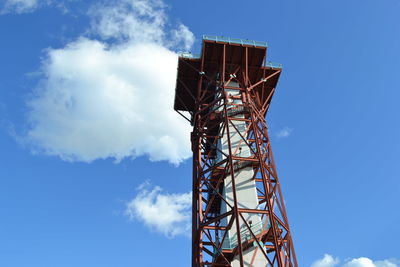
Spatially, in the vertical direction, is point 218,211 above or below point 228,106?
below

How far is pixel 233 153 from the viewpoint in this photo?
36.0 m

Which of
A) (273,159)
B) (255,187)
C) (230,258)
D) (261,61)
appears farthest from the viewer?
(261,61)

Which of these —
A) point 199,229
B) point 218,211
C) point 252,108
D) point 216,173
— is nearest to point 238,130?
point 252,108

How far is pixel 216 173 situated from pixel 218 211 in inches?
200

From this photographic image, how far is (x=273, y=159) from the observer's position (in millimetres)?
36094

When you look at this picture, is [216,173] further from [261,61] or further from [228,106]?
[261,61]

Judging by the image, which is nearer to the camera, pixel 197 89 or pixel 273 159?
pixel 273 159

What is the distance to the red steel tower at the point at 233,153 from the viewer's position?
96.1 feet

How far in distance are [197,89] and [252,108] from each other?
9.81 meters

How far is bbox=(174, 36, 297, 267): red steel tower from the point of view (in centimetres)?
2930

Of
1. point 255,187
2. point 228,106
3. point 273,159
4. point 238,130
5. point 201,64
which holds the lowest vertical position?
point 255,187

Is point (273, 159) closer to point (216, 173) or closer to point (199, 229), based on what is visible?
point (216, 173)

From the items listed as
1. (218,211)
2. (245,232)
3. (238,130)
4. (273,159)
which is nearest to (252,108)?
(238,130)

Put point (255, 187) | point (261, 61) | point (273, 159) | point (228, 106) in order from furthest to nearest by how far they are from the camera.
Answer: point (261, 61)
point (228, 106)
point (273, 159)
point (255, 187)
